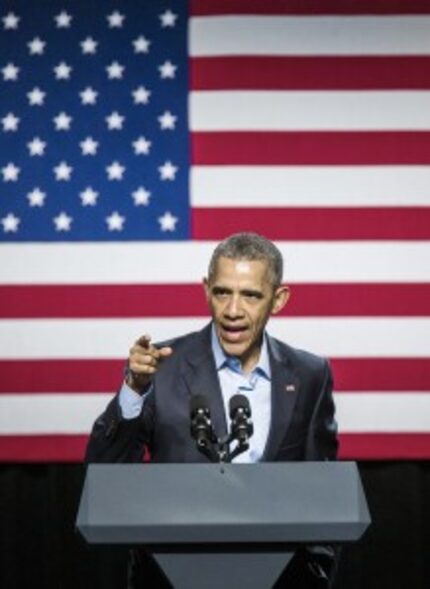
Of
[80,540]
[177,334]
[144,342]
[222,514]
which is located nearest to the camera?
[222,514]

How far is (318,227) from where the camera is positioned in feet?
11.3

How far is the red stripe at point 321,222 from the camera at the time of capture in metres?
3.44

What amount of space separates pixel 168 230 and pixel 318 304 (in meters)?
0.50

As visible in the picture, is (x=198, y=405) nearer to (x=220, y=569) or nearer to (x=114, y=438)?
(x=220, y=569)

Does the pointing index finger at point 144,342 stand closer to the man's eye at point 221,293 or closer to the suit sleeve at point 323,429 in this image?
the man's eye at point 221,293

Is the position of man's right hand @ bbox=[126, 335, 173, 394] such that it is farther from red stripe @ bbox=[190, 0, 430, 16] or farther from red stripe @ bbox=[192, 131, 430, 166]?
A: red stripe @ bbox=[190, 0, 430, 16]

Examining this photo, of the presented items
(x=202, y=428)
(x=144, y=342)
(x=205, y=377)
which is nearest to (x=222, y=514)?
(x=202, y=428)

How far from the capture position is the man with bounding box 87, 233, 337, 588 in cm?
242

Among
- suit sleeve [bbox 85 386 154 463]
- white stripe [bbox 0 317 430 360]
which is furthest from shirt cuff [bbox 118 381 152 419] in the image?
white stripe [bbox 0 317 430 360]

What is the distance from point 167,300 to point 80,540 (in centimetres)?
82

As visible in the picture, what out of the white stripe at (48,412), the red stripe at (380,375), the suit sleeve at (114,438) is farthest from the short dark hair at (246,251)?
the white stripe at (48,412)

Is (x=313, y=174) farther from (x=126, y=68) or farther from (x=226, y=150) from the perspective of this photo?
(x=126, y=68)

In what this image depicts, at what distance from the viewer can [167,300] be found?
11.3ft

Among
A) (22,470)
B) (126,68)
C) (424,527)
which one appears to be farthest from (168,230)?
(424,527)
